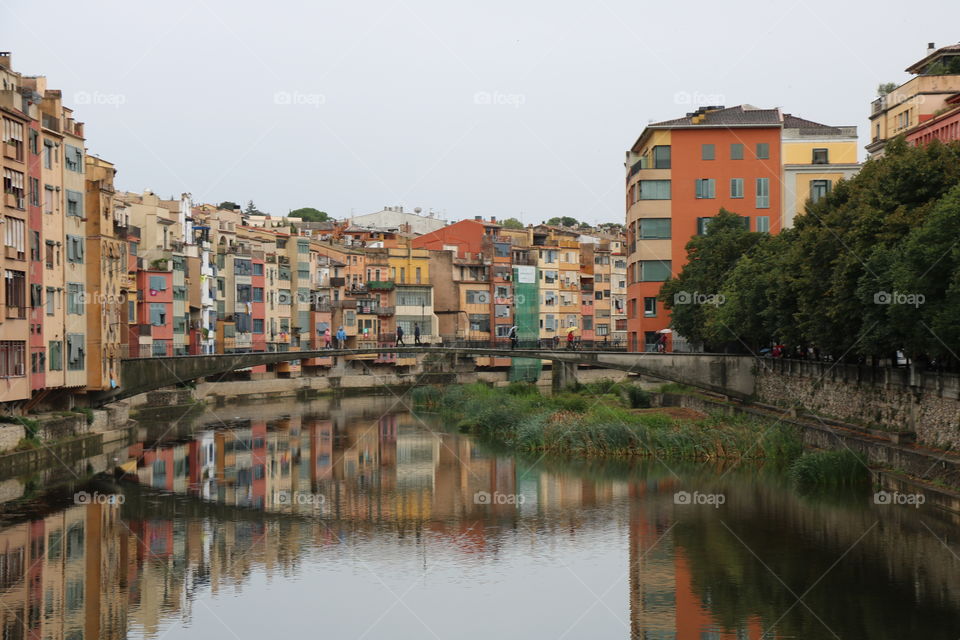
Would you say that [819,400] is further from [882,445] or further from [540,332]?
[540,332]

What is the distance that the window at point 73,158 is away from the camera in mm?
46156

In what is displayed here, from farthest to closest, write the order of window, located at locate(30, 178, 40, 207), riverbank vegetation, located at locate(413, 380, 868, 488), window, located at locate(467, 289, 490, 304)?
window, located at locate(467, 289, 490, 304)
window, located at locate(30, 178, 40, 207)
riverbank vegetation, located at locate(413, 380, 868, 488)

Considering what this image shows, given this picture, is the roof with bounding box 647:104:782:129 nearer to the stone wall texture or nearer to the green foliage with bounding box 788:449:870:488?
the stone wall texture

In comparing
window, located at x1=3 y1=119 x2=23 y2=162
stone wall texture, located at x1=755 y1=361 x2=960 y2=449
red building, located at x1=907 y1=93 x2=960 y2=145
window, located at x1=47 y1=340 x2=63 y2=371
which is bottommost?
stone wall texture, located at x1=755 y1=361 x2=960 y2=449

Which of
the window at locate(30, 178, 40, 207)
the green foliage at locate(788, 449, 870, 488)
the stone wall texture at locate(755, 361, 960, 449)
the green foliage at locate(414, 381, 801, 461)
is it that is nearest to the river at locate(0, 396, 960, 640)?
the green foliage at locate(788, 449, 870, 488)

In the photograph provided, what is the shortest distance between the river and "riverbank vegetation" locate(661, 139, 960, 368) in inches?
186

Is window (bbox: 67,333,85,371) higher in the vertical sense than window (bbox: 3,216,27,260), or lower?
lower

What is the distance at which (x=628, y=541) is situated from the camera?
29609mm

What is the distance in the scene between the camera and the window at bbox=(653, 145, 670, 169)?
66.8 meters

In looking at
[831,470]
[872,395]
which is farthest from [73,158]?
[872,395]

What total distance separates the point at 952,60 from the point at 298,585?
47.3 metres

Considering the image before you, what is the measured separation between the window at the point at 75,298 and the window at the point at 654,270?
100 feet

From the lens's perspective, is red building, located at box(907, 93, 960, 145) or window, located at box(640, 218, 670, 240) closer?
red building, located at box(907, 93, 960, 145)

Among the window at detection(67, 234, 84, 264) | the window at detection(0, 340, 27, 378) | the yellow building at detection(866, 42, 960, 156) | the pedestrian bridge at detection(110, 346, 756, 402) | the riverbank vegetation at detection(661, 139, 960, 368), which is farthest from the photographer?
the yellow building at detection(866, 42, 960, 156)
